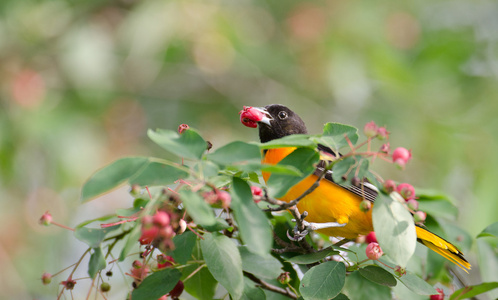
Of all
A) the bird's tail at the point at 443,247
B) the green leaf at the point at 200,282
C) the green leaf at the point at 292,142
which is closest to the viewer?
the green leaf at the point at 292,142

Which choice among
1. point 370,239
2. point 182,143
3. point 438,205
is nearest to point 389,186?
point 182,143

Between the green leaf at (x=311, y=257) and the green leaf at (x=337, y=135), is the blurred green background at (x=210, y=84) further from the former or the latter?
the green leaf at (x=337, y=135)

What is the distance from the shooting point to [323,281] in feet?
5.92

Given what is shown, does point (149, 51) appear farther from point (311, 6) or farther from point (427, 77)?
point (427, 77)

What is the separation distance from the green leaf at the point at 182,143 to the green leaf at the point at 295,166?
22cm

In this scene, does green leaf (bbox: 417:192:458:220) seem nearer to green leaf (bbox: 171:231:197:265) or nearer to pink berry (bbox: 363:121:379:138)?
pink berry (bbox: 363:121:379:138)

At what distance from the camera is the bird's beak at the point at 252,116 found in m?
2.78

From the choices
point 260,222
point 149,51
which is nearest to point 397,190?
point 260,222

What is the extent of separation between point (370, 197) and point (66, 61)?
4309 mm

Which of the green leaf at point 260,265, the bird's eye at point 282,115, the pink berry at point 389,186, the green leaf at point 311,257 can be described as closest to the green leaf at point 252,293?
the green leaf at point 260,265

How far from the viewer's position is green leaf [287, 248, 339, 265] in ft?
6.47

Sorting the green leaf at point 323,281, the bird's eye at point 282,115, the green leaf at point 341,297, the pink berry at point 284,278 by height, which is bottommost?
the pink berry at point 284,278

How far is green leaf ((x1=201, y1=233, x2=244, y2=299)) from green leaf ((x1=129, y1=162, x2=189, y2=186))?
35 centimetres

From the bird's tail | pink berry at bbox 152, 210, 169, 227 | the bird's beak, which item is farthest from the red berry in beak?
pink berry at bbox 152, 210, 169, 227
